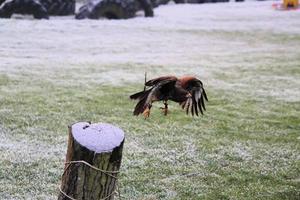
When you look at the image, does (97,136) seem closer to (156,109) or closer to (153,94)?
(153,94)

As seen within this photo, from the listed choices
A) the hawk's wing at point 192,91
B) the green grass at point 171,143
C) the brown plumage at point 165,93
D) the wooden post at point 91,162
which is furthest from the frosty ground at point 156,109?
the brown plumage at point 165,93

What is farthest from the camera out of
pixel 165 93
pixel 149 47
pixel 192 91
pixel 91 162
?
pixel 149 47

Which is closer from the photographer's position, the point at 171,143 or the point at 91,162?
the point at 91,162

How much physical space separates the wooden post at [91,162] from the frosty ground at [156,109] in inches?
82.7

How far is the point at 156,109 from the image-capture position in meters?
10.2

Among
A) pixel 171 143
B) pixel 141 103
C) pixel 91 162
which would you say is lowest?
pixel 171 143

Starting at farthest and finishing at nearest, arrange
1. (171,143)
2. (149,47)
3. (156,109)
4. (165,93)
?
(149,47) → (156,109) → (171,143) → (165,93)

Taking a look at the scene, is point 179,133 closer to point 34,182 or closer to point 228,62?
point 34,182

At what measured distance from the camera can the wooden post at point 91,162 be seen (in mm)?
3904

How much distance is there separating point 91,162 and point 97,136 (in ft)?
0.65

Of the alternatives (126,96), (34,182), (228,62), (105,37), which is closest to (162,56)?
(228,62)

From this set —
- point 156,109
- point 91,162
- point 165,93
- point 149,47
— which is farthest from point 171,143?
point 149,47

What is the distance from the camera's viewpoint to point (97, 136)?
13.0 feet

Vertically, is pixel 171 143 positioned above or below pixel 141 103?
below
